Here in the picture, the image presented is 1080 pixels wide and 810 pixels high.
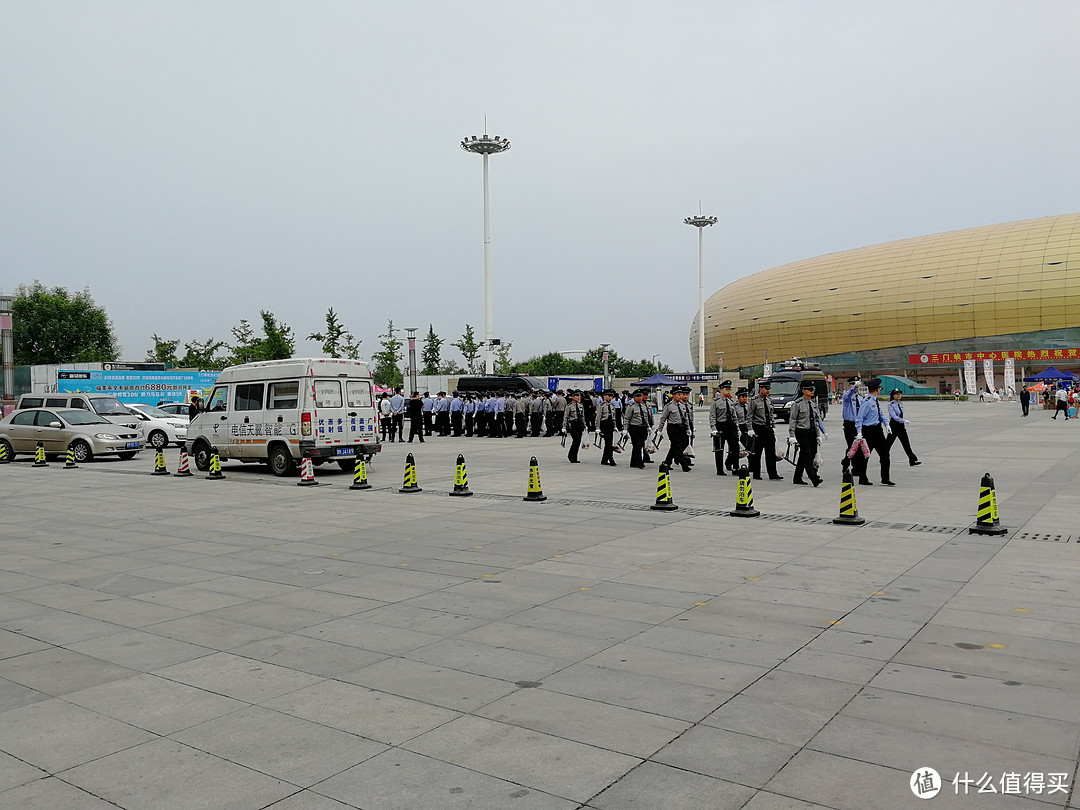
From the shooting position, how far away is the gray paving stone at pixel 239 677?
16.5ft

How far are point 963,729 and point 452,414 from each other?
28.5 m

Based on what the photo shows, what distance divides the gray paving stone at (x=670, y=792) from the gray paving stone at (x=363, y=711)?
1.17 metres

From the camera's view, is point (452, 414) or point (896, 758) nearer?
point (896, 758)

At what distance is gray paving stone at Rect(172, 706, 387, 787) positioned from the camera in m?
3.98

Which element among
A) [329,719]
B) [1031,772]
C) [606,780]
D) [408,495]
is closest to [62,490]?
[408,495]

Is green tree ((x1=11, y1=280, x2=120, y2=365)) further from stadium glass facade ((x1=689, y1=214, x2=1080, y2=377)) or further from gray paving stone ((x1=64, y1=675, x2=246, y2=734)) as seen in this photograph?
stadium glass facade ((x1=689, y1=214, x2=1080, y2=377))

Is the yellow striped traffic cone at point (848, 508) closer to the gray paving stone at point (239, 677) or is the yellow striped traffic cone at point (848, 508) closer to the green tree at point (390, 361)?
the gray paving stone at point (239, 677)

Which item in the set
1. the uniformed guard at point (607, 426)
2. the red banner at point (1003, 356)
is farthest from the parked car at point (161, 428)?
the red banner at point (1003, 356)

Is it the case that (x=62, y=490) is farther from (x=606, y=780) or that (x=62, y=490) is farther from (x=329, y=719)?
(x=606, y=780)

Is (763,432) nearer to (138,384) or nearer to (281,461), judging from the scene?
(281,461)

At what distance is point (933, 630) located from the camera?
6.04 m

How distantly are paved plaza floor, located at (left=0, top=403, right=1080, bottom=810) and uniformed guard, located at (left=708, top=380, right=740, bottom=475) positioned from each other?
4.62 m

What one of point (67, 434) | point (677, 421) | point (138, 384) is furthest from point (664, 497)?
point (138, 384)

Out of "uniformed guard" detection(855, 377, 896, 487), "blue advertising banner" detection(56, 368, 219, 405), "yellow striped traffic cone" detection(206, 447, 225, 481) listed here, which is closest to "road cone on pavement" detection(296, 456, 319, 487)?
"yellow striped traffic cone" detection(206, 447, 225, 481)
